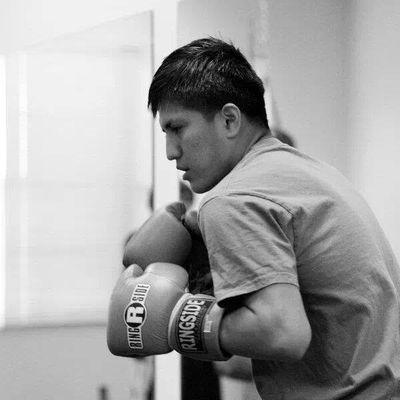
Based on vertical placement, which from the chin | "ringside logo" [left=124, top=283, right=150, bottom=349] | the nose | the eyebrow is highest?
the eyebrow

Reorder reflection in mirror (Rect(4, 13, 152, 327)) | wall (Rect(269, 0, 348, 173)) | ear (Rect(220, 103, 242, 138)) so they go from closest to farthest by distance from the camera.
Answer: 1. ear (Rect(220, 103, 242, 138))
2. wall (Rect(269, 0, 348, 173))
3. reflection in mirror (Rect(4, 13, 152, 327))

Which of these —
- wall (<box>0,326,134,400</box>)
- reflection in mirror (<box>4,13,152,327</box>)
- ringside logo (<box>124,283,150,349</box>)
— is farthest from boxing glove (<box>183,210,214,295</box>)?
wall (<box>0,326,134,400</box>)

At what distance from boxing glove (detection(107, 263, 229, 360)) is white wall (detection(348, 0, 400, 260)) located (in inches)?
30.9

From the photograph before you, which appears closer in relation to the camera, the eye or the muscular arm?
the muscular arm

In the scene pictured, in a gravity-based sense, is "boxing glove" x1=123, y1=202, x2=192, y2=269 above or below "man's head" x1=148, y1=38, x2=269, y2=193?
below

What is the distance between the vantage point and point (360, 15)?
2.05 m

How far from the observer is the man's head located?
1.20 m

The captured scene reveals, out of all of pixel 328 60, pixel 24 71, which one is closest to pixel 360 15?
pixel 328 60

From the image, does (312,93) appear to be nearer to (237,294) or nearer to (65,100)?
(65,100)

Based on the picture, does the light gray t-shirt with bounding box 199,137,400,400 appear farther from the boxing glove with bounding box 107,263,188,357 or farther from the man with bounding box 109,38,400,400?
the boxing glove with bounding box 107,263,188,357

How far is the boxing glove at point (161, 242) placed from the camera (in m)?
1.45

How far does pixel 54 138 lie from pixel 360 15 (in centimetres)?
109

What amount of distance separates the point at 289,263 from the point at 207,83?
356mm

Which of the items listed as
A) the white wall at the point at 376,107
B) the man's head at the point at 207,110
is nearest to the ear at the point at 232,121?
the man's head at the point at 207,110
